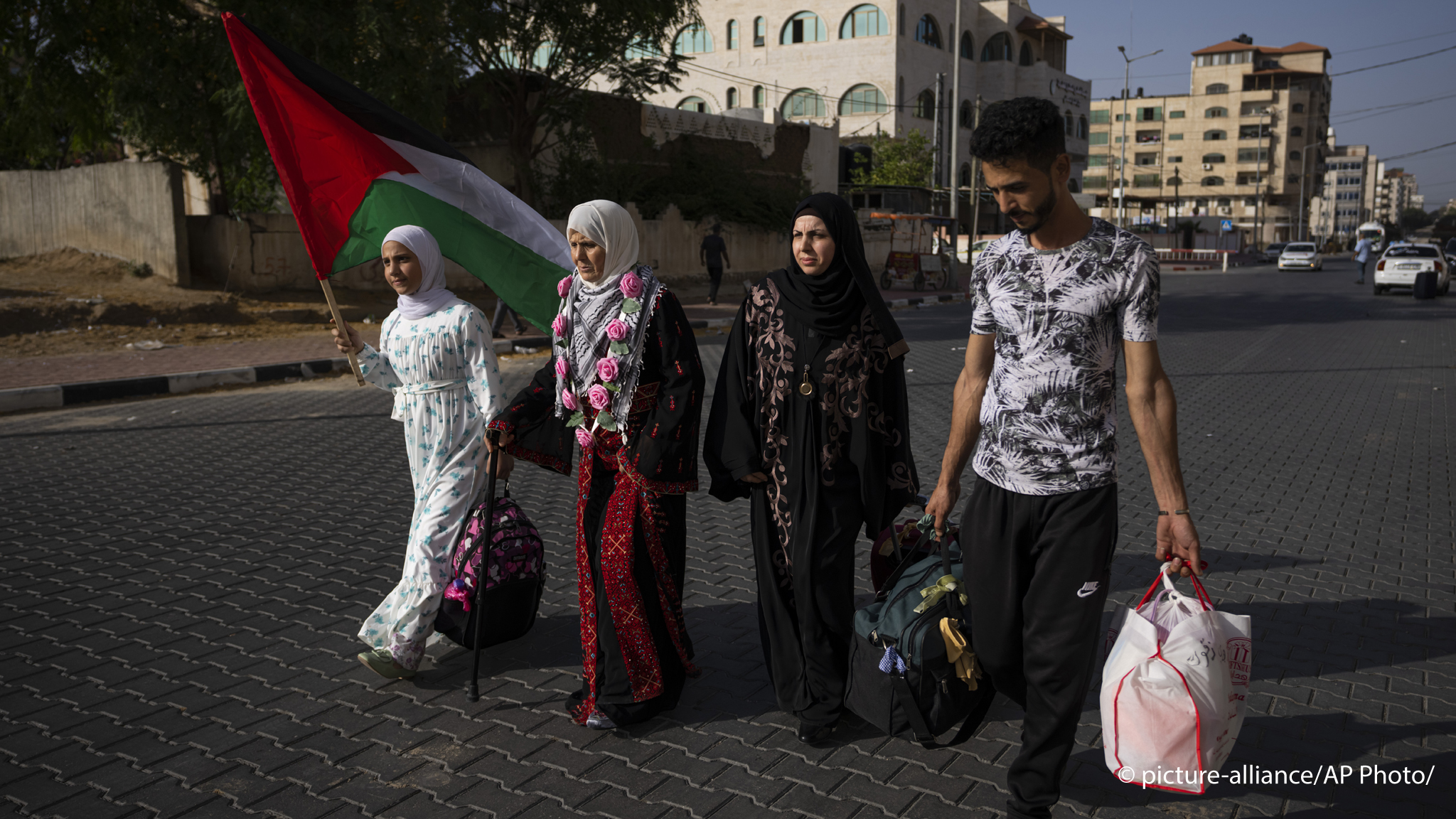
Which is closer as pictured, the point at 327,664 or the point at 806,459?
the point at 806,459

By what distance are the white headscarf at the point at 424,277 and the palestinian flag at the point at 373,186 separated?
1.24 feet

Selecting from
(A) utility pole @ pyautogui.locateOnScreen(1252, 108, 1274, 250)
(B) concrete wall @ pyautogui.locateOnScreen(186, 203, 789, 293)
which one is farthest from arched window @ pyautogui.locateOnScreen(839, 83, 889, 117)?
(A) utility pole @ pyautogui.locateOnScreen(1252, 108, 1274, 250)

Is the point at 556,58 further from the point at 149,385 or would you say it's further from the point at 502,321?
the point at 149,385

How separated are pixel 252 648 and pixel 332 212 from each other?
5.94 feet

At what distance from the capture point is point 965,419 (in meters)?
2.85

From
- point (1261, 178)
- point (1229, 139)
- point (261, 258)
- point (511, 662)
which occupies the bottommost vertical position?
point (511, 662)

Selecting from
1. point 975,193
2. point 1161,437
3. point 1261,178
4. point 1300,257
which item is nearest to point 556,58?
point 975,193

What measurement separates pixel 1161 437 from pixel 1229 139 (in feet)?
359

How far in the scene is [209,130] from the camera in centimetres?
1716

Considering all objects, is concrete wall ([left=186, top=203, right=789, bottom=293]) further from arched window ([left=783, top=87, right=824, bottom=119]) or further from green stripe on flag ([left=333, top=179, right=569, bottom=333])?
arched window ([left=783, top=87, right=824, bottom=119])

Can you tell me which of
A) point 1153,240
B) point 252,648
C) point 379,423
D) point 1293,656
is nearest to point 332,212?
point 252,648

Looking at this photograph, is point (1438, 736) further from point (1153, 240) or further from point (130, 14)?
point (1153, 240)

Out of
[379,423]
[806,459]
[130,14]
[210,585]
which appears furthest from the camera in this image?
[130,14]

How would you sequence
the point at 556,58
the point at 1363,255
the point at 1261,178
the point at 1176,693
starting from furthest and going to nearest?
the point at 1261,178, the point at 1363,255, the point at 556,58, the point at 1176,693
